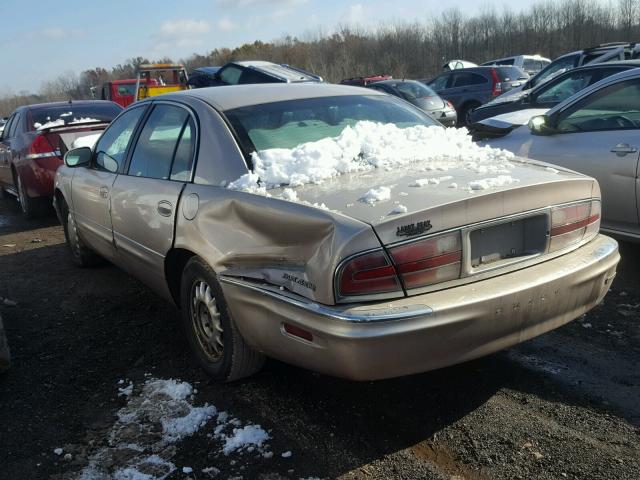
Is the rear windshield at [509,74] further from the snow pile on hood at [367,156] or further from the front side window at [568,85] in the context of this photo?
the snow pile on hood at [367,156]

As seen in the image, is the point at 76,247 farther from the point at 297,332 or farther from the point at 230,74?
the point at 230,74

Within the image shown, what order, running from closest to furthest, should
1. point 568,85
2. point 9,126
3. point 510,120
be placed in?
point 510,120 → point 568,85 → point 9,126

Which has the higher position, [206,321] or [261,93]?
[261,93]

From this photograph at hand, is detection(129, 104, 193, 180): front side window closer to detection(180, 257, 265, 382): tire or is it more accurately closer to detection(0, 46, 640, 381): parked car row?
detection(0, 46, 640, 381): parked car row

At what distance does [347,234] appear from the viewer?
245 cm

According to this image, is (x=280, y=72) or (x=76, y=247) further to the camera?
(x=280, y=72)

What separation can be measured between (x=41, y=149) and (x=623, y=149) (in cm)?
696

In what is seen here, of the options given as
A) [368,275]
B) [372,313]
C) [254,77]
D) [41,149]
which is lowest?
[372,313]

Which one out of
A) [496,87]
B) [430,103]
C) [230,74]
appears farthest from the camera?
[496,87]

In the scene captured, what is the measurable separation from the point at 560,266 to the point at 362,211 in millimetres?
1005

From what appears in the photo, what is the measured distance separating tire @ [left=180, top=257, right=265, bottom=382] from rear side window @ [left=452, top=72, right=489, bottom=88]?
14875mm

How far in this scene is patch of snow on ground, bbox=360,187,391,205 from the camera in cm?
268

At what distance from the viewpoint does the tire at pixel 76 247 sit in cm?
566

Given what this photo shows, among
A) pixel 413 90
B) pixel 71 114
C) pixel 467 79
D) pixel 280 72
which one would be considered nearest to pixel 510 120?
pixel 71 114
